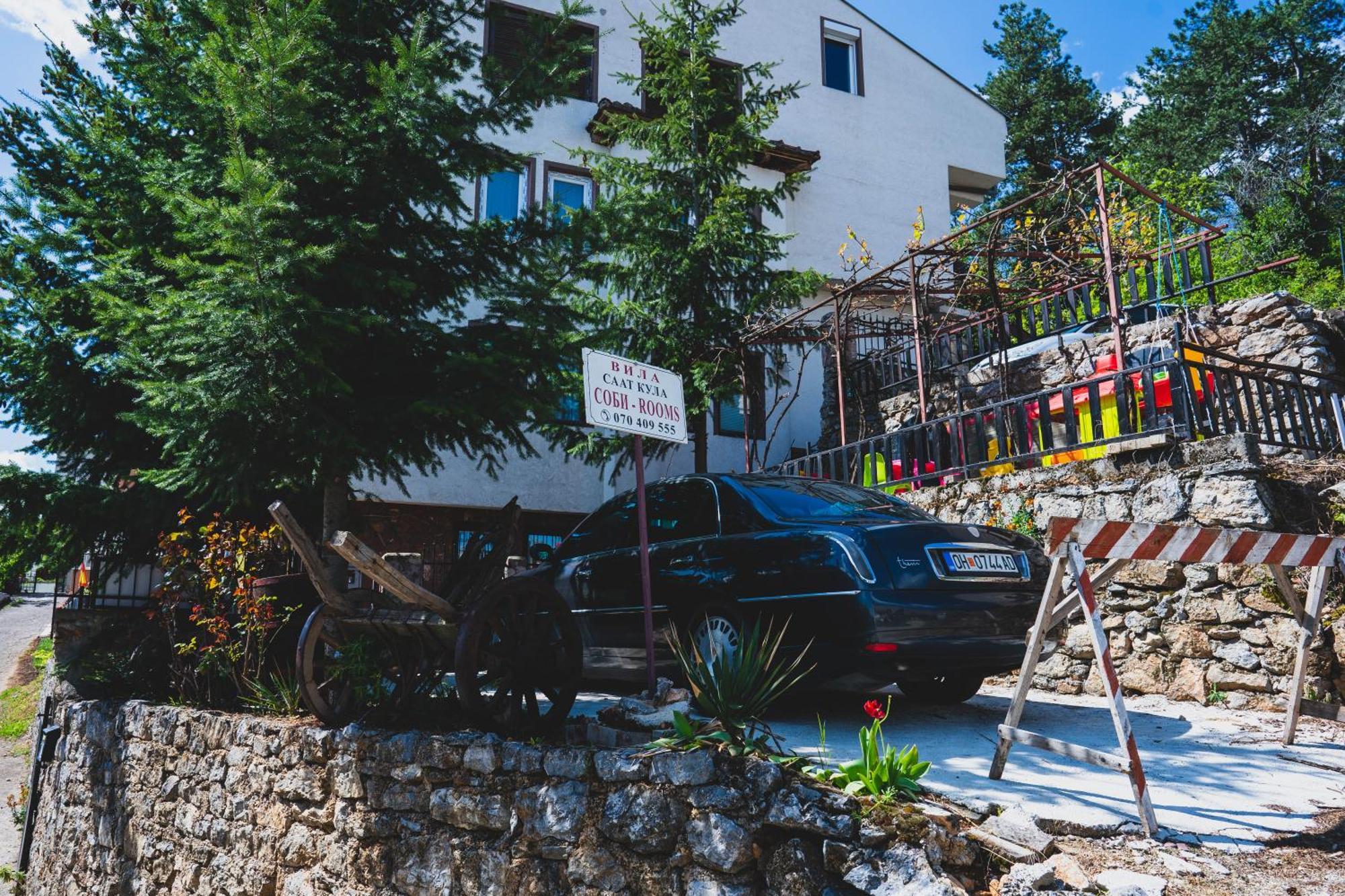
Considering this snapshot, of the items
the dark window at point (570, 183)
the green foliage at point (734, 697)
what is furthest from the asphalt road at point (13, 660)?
the dark window at point (570, 183)

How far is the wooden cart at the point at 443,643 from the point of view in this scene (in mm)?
5012

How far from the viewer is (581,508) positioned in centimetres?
1531

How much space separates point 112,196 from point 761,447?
11493mm

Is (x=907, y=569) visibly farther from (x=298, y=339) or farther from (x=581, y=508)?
(x=581, y=508)

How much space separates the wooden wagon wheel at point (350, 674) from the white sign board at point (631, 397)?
2093 mm

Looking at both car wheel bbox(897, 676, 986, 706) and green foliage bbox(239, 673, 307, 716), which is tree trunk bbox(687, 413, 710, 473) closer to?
car wheel bbox(897, 676, 986, 706)

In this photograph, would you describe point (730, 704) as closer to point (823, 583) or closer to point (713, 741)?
point (713, 741)

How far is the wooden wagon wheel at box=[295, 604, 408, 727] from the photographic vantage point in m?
5.62

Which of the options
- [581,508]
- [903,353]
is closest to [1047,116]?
[903,353]

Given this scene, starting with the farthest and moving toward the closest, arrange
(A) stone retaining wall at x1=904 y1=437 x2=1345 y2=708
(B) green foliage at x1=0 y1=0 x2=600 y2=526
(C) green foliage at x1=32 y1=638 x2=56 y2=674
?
(C) green foliage at x1=32 y1=638 x2=56 y2=674 → (A) stone retaining wall at x1=904 y1=437 x2=1345 y2=708 → (B) green foliage at x1=0 y1=0 x2=600 y2=526

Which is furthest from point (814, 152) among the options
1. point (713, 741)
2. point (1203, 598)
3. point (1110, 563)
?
point (713, 741)

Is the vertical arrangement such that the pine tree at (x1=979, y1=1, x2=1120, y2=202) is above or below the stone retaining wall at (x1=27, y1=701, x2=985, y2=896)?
above

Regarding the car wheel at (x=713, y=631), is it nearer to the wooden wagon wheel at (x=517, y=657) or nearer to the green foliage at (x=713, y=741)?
the wooden wagon wheel at (x=517, y=657)

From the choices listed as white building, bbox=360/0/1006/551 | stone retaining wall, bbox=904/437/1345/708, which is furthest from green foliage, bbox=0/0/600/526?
white building, bbox=360/0/1006/551
